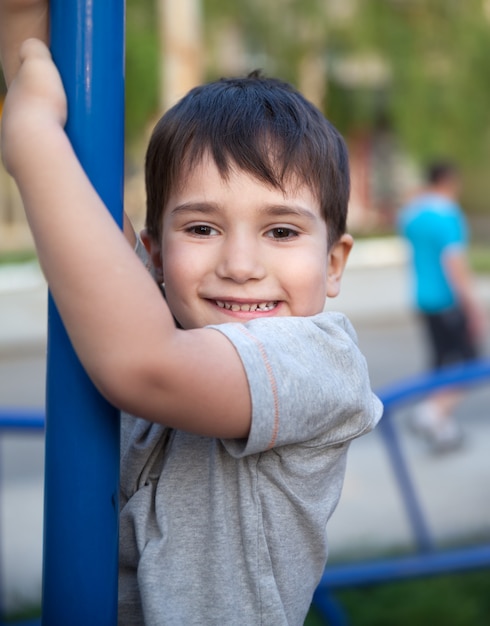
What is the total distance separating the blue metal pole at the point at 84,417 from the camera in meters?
1.15

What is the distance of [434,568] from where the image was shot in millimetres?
3195

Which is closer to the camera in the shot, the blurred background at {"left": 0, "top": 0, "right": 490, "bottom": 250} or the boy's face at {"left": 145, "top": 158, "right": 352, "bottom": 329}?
the boy's face at {"left": 145, "top": 158, "right": 352, "bottom": 329}

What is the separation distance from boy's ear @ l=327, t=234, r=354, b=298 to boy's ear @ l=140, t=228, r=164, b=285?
0.25 metres

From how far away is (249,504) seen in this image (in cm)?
122

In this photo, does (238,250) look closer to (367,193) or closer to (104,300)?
(104,300)

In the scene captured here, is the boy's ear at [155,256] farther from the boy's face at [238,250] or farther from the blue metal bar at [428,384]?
the blue metal bar at [428,384]

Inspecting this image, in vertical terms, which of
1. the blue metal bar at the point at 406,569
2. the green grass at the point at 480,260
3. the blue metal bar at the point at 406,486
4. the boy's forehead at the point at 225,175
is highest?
the boy's forehead at the point at 225,175

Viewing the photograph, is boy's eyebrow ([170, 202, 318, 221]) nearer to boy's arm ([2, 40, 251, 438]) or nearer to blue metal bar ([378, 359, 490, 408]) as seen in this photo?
boy's arm ([2, 40, 251, 438])

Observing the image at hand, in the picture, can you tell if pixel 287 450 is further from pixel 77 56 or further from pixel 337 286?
pixel 77 56

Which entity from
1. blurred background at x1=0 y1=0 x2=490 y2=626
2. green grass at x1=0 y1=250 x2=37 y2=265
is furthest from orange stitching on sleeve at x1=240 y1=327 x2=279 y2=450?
green grass at x1=0 y1=250 x2=37 y2=265

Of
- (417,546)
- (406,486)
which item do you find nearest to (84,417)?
(406,486)


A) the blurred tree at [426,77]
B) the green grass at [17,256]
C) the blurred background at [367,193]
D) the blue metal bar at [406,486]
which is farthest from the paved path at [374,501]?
the blurred tree at [426,77]

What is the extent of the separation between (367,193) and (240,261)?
86.8ft

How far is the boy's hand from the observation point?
3.48ft
